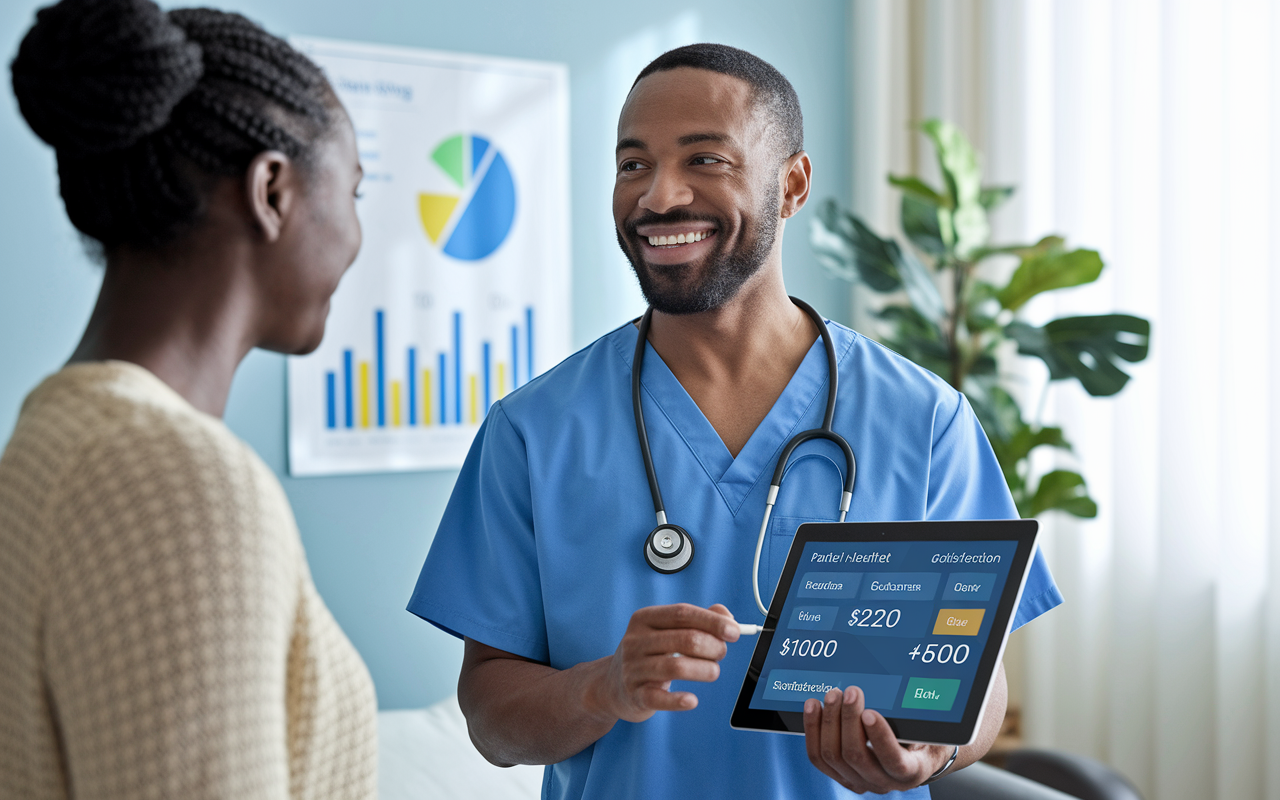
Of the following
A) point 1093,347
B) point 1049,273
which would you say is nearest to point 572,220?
point 1049,273

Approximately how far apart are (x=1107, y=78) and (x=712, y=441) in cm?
177

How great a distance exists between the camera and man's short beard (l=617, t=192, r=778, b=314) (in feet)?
3.64

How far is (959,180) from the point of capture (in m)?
2.27

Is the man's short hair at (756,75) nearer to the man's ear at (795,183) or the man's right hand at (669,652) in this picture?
the man's ear at (795,183)

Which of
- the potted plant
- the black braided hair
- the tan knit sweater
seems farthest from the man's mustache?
the potted plant

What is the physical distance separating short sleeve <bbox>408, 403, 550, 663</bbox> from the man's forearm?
31 mm

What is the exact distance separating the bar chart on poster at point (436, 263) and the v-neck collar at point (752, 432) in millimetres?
1221

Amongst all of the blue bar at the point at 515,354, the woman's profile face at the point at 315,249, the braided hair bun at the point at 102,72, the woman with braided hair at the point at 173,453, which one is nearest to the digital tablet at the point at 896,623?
the woman with braided hair at the point at 173,453

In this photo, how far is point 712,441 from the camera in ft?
3.66

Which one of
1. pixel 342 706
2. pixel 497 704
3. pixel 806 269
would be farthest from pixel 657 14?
pixel 342 706

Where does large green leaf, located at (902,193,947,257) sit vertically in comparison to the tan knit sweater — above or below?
above

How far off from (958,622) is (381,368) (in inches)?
68.3

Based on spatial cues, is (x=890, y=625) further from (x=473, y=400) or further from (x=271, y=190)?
(x=473, y=400)

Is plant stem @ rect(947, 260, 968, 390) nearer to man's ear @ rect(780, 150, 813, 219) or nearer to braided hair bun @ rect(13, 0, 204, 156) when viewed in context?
man's ear @ rect(780, 150, 813, 219)
